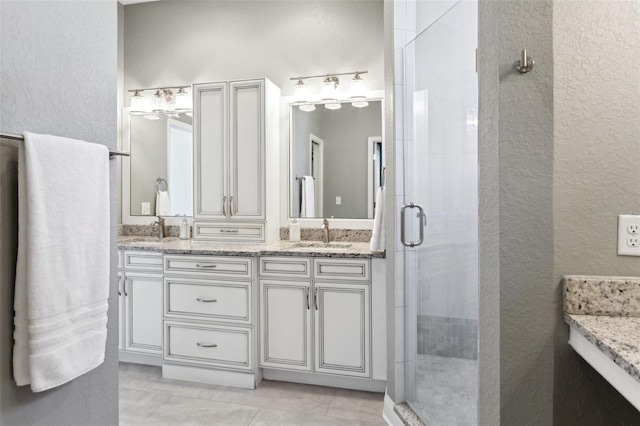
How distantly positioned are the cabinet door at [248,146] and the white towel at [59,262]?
175 centimetres

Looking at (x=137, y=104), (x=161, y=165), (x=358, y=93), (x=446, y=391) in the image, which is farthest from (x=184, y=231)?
(x=446, y=391)

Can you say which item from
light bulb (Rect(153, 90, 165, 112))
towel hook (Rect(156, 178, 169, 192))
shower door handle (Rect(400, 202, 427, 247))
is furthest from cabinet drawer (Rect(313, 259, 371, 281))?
light bulb (Rect(153, 90, 165, 112))

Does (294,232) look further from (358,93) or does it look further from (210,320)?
(358,93)

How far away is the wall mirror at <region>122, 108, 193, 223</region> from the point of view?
138 inches

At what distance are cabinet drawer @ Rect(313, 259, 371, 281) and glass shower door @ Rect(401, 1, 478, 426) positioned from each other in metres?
0.37

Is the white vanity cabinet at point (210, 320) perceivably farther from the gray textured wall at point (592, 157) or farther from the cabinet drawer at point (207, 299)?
the gray textured wall at point (592, 157)

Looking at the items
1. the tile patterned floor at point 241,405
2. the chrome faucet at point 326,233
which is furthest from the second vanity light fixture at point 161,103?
the tile patterned floor at point 241,405

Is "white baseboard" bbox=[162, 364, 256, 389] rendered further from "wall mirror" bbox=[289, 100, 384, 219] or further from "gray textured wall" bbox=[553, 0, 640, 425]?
"gray textured wall" bbox=[553, 0, 640, 425]

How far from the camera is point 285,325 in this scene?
103 inches

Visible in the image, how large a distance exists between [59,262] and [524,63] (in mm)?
1467

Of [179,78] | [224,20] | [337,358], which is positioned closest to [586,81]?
[337,358]

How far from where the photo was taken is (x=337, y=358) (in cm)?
254

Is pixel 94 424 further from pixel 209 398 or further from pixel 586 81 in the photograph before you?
pixel 586 81

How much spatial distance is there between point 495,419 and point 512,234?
1.88 ft
